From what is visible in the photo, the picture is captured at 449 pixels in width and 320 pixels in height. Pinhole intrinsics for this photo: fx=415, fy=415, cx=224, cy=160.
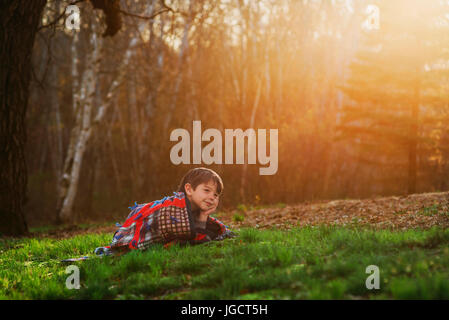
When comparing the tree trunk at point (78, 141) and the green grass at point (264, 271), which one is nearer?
the green grass at point (264, 271)

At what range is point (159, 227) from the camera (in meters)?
5.12

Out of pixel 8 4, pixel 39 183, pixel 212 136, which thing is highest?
pixel 8 4

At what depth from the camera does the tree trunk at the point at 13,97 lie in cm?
830

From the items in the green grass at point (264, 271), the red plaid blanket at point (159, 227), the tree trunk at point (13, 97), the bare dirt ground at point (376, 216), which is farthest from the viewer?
the tree trunk at point (13, 97)

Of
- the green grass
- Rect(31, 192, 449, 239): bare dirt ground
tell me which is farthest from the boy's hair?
Rect(31, 192, 449, 239): bare dirt ground

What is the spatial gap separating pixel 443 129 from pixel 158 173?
44.5ft

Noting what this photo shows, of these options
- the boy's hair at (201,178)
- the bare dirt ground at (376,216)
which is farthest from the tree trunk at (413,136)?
the boy's hair at (201,178)

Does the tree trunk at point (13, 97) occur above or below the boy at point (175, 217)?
above

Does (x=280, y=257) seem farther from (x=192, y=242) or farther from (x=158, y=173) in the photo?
(x=158, y=173)

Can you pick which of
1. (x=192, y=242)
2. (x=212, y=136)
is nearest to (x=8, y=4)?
(x=192, y=242)

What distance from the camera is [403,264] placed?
3.65 m

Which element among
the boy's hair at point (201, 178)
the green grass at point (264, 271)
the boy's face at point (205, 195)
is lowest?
the green grass at point (264, 271)

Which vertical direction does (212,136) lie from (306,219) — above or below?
above

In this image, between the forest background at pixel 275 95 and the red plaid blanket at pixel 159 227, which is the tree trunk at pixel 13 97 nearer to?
the red plaid blanket at pixel 159 227
